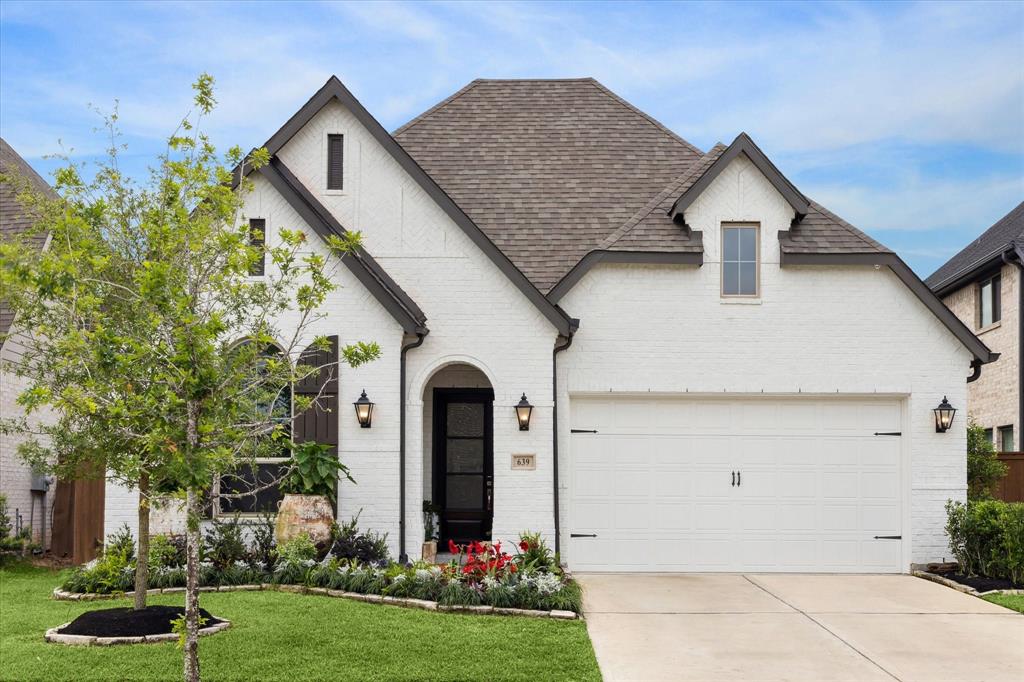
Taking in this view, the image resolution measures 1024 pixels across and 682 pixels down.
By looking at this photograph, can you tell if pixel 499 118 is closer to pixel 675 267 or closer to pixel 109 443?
pixel 675 267

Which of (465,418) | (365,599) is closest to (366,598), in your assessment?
(365,599)

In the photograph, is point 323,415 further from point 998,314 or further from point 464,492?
point 998,314

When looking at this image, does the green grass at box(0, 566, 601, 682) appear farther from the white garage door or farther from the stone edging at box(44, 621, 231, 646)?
the white garage door

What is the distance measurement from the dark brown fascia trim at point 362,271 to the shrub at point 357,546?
9.03 ft

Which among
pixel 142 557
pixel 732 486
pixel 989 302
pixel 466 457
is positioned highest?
pixel 989 302

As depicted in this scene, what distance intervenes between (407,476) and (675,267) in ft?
16.2

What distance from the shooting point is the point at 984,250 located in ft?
85.5

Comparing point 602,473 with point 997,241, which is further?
point 997,241

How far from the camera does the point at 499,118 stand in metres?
19.4

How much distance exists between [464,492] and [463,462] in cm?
47

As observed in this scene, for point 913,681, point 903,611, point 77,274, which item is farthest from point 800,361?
point 77,274

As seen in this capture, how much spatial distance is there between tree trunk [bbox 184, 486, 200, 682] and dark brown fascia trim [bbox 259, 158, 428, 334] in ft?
20.1

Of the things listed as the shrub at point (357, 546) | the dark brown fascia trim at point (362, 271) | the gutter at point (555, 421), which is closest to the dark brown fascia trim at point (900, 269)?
the gutter at point (555, 421)

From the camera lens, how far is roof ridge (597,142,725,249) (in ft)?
52.9
